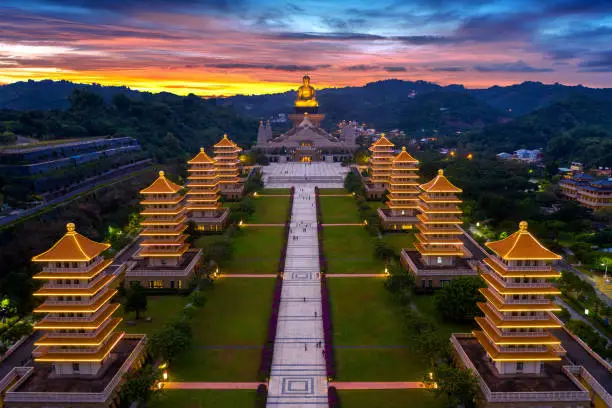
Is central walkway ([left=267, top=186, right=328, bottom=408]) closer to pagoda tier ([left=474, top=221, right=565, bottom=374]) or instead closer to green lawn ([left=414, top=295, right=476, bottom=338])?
green lawn ([left=414, top=295, right=476, bottom=338])

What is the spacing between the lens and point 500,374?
33.0 metres

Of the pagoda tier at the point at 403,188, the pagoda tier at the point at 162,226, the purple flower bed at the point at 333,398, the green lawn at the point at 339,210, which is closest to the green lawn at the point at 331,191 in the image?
the green lawn at the point at 339,210

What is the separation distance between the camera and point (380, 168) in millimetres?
89500

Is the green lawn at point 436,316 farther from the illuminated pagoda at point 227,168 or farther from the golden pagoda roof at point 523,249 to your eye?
the illuminated pagoda at point 227,168

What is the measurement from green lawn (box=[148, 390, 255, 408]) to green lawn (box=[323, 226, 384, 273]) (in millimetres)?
24111

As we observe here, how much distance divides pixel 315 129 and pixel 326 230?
8017 cm

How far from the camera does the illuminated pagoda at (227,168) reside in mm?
88938

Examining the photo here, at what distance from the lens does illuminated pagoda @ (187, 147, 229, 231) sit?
2778 inches

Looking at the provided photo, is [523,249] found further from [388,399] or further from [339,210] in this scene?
[339,210]

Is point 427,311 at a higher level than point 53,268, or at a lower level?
lower

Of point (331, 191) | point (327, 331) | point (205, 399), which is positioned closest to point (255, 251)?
point (327, 331)

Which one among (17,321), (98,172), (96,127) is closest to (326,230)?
(17,321)

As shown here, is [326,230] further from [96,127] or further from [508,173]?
[96,127]

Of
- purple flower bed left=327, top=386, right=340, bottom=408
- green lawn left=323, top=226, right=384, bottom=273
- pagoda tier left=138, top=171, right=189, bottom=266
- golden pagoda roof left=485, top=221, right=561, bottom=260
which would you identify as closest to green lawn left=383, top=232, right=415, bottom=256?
green lawn left=323, top=226, right=384, bottom=273
